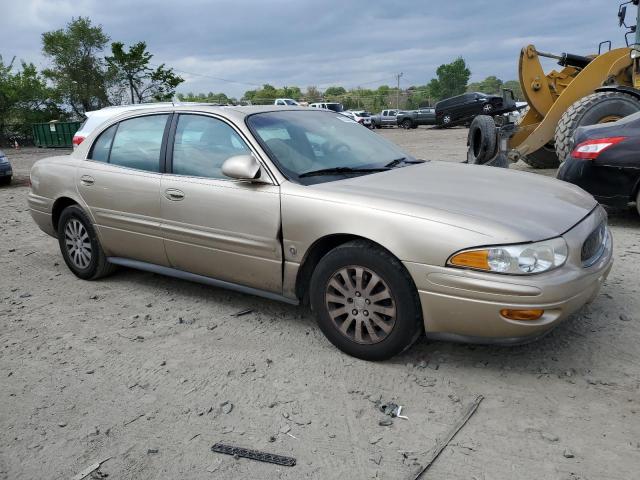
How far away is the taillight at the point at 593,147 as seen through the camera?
593 centimetres

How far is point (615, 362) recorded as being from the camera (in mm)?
3240

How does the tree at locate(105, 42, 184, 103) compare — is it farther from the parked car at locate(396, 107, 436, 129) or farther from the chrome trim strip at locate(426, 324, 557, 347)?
the chrome trim strip at locate(426, 324, 557, 347)

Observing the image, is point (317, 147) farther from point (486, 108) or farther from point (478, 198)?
point (486, 108)

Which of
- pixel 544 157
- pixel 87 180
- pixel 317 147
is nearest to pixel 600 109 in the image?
pixel 544 157

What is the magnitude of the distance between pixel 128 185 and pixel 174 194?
1.86ft

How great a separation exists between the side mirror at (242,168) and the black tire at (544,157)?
27.4ft

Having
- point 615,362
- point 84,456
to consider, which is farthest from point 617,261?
point 84,456

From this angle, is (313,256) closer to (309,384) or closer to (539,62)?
(309,384)

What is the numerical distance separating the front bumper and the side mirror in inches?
46.8

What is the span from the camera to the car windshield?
3.77 m

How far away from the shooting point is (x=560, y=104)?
→ 983cm

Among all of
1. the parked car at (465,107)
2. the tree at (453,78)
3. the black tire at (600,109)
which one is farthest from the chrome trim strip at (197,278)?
the tree at (453,78)

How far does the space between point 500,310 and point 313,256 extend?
3.98 feet

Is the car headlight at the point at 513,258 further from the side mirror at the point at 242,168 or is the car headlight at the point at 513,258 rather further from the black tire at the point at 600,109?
the black tire at the point at 600,109
